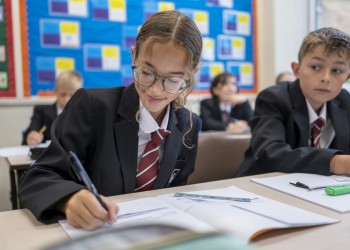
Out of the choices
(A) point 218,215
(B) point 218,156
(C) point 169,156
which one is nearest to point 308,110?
(B) point 218,156

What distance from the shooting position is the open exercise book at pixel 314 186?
0.78m

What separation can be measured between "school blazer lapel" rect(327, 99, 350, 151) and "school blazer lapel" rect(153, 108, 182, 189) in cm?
68

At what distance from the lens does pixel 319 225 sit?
2.13 ft

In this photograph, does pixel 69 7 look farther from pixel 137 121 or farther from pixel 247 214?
pixel 247 214

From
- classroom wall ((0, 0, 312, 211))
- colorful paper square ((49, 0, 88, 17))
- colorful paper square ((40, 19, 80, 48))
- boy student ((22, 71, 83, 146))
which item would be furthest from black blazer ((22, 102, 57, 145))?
classroom wall ((0, 0, 312, 211))

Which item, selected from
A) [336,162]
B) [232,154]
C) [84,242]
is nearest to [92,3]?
[232,154]

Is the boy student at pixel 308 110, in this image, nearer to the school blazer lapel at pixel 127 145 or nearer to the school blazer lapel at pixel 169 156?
the school blazer lapel at pixel 169 156

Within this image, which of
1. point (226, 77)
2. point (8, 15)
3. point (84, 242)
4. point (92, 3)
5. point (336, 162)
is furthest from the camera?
point (226, 77)

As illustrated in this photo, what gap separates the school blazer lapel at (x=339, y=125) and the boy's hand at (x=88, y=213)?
1073mm

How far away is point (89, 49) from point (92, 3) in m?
0.38

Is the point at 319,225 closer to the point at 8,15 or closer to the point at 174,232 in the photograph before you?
the point at 174,232

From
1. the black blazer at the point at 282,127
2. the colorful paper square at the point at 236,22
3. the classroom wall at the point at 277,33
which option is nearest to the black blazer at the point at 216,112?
the classroom wall at the point at 277,33

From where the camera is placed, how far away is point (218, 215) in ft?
2.19

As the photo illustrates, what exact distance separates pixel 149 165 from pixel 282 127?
58 centimetres
